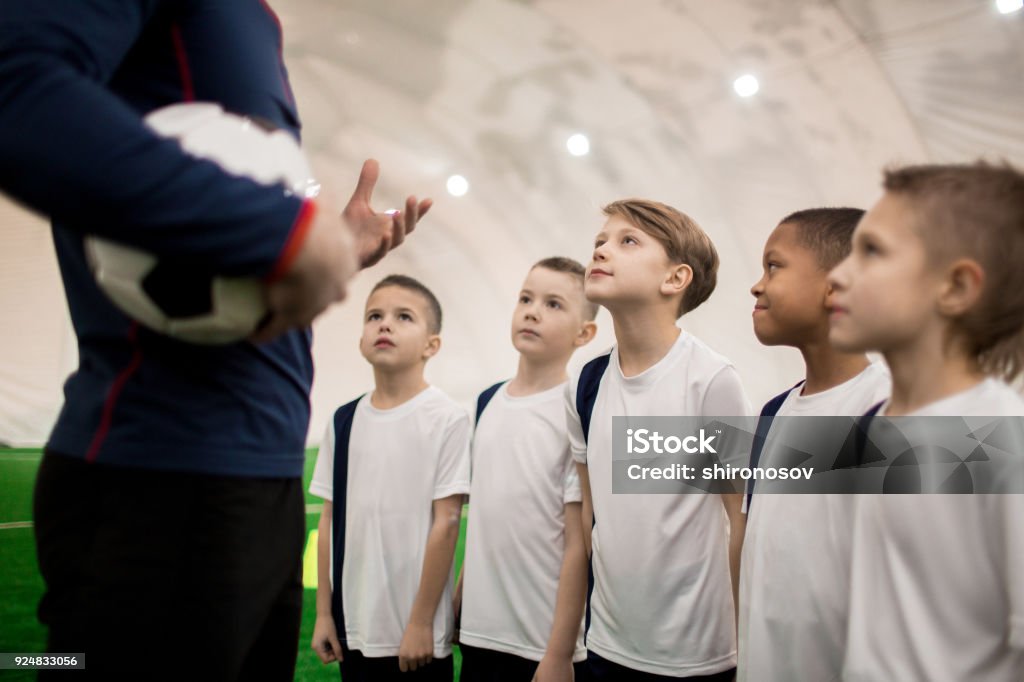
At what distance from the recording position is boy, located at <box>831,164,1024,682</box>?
1115 millimetres

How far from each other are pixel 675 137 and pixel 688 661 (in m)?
4.98

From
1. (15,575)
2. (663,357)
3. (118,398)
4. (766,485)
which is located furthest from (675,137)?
(118,398)

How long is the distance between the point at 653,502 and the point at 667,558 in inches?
5.4

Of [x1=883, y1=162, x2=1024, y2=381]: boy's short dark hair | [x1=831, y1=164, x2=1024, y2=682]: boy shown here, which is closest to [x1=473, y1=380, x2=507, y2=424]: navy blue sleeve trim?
[x1=831, y1=164, x2=1024, y2=682]: boy

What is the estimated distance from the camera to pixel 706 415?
6.23 ft

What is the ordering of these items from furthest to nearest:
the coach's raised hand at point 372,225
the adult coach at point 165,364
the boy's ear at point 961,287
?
1. the boy's ear at point 961,287
2. the coach's raised hand at point 372,225
3. the adult coach at point 165,364

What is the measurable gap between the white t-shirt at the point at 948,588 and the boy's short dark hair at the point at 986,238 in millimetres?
100

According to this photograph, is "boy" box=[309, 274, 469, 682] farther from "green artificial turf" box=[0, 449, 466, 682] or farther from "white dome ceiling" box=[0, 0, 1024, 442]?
"white dome ceiling" box=[0, 0, 1024, 442]

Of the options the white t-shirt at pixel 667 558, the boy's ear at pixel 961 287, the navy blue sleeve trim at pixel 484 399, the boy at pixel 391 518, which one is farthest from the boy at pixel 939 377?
the navy blue sleeve trim at pixel 484 399

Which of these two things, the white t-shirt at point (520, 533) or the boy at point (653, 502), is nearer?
the boy at point (653, 502)

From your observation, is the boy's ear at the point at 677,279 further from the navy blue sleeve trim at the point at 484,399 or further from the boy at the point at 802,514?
the navy blue sleeve trim at the point at 484,399

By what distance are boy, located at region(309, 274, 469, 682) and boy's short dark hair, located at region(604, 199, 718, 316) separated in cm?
95

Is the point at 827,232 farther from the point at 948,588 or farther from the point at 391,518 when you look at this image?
the point at 391,518

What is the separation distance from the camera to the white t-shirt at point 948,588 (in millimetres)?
1085
